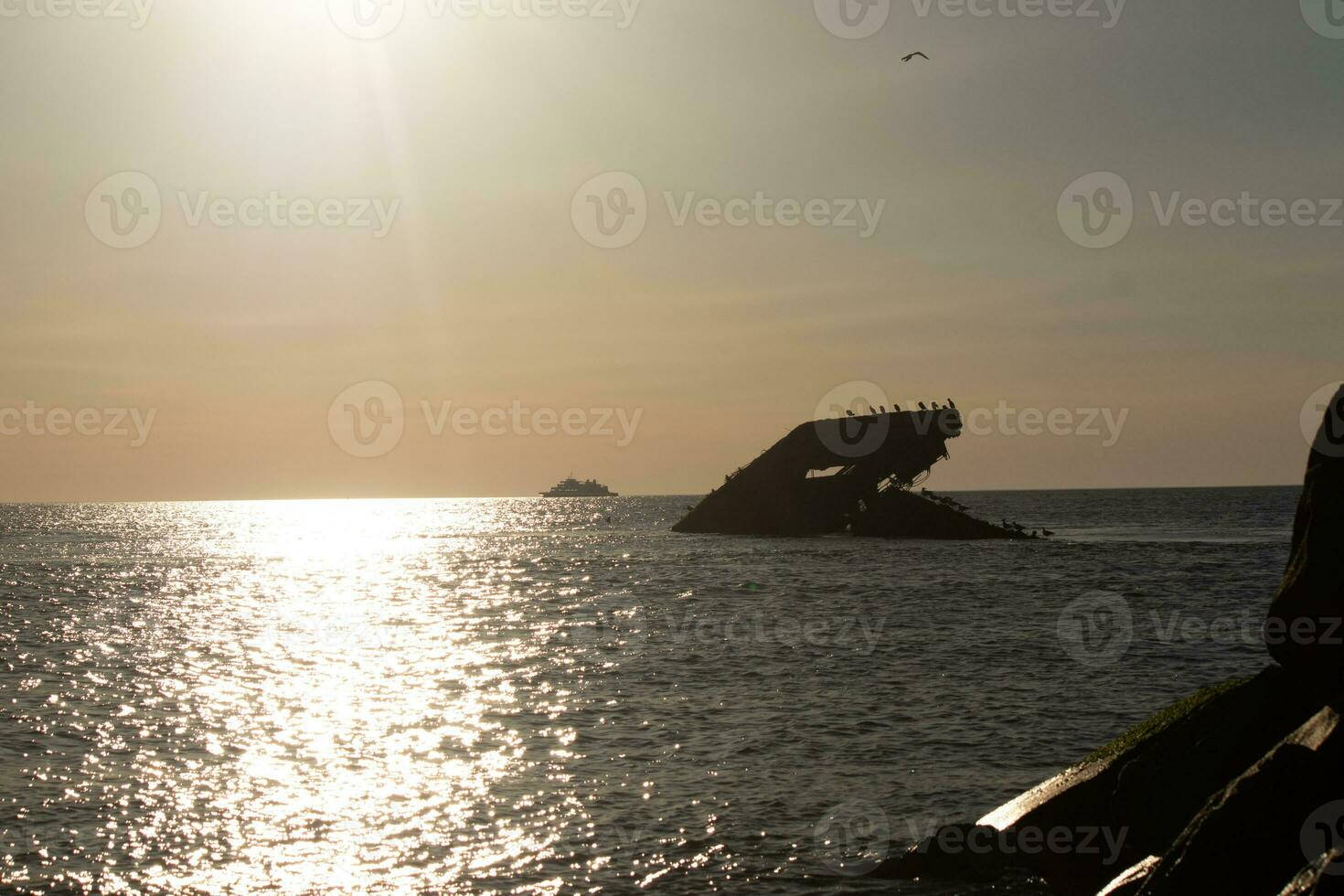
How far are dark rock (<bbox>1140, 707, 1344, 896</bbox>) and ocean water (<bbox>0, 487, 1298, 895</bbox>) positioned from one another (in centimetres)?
385

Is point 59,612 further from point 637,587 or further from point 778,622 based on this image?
point 778,622

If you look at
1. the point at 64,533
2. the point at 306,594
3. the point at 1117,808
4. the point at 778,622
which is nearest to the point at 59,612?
the point at 306,594

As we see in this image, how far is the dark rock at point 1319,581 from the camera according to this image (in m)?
9.13

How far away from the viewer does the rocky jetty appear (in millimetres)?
8453

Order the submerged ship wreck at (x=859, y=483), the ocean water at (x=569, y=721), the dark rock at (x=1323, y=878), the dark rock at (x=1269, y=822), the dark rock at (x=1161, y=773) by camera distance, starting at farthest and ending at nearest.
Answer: the submerged ship wreck at (x=859, y=483) → the ocean water at (x=569, y=721) → the dark rock at (x=1161, y=773) → the dark rock at (x=1269, y=822) → the dark rock at (x=1323, y=878)

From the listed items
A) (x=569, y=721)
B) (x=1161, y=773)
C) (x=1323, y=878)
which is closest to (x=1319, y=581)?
(x=1161, y=773)

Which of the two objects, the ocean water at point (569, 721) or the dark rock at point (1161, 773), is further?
the ocean water at point (569, 721)

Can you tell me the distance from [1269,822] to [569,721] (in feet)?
45.5

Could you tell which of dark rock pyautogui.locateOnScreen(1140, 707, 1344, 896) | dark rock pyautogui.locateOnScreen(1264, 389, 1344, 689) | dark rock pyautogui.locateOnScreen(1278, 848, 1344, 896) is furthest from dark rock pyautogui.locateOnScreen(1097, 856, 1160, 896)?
dark rock pyautogui.locateOnScreen(1278, 848, 1344, 896)

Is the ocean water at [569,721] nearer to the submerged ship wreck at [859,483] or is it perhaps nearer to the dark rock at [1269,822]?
the dark rock at [1269,822]

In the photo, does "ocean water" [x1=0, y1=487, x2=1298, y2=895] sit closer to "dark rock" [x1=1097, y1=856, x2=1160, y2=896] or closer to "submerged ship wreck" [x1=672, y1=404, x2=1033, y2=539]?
"dark rock" [x1=1097, y1=856, x2=1160, y2=896]

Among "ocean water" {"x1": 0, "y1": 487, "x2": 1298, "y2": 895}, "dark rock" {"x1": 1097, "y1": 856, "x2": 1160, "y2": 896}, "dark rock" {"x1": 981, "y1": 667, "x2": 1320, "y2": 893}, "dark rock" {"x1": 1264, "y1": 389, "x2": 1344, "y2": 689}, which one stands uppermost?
"dark rock" {"x1": 1264, "y1": 389, "x2": 1344, "y2": 689}

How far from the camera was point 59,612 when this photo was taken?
42.4m

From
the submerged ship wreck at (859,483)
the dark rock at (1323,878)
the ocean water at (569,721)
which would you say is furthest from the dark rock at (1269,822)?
the submerged ship wreck at (859,483)
